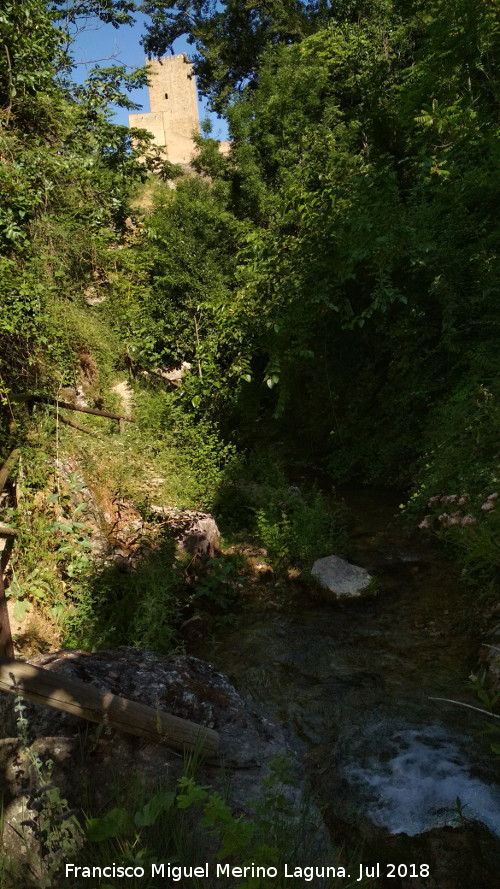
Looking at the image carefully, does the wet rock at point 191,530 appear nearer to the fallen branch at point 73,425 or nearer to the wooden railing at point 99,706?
the fallen branch at point 73,425

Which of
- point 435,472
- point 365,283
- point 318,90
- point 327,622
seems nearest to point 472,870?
point 327,622

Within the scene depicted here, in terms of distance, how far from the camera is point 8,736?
2.61 m

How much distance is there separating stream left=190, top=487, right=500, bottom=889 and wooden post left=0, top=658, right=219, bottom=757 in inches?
35.4

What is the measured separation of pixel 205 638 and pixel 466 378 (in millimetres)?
4726

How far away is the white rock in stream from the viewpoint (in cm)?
566

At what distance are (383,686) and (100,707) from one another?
2.42m

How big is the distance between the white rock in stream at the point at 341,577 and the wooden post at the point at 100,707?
9.89ft

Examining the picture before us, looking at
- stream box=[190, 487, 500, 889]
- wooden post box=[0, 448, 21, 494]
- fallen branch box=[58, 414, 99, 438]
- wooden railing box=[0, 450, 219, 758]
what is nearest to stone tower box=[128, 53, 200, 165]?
fallen branch box=[58, 414, 99, 438]

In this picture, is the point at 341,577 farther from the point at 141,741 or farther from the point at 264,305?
the point at 264,305

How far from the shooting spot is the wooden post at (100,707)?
2.33 metres

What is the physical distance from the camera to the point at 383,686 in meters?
4.09

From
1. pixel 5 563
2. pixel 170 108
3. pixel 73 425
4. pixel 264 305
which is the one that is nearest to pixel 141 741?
pixel 5 563

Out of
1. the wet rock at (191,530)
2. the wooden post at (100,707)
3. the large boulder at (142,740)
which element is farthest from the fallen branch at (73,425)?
the wooden post at (100,707)

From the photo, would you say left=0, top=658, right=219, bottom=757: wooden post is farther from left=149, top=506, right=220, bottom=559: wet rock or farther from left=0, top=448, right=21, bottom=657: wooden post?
left=149, top=506, right=220, bottom=559: wet rock
